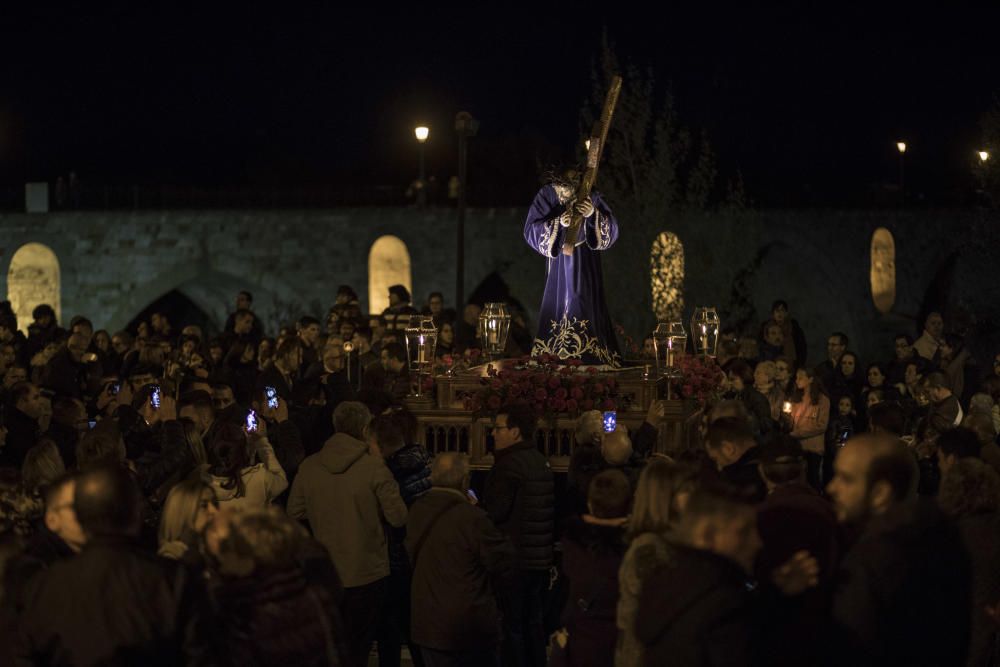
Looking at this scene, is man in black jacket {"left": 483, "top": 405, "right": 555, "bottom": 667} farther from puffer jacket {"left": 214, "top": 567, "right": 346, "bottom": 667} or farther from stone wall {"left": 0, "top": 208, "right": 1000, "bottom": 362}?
stone wall {"left": 0, "top": 208, "right": 1000, "bottom": 362}

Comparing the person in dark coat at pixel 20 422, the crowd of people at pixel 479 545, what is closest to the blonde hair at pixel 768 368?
the crowd of people at pixel 479 545

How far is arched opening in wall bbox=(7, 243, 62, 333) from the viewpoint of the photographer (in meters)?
32.2

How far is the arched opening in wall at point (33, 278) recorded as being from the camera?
105 feet

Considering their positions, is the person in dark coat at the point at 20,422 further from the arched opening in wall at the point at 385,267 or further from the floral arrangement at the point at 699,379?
the arched opening in wall at the point at 385,267

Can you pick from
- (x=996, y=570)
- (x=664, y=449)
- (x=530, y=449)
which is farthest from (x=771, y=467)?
(x=664, y=449)

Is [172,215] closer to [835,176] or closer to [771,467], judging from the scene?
[835,176]

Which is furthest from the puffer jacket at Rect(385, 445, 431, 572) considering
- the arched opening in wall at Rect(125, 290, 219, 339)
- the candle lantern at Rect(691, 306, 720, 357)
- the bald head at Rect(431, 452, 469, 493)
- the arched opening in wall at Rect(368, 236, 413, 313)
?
the arched opening in wall at Rect(125, 290, 219, 339)

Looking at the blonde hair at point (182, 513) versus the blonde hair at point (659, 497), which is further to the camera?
the blonde hair at point (182, 513)

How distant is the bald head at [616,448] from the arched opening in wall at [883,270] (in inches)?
1143

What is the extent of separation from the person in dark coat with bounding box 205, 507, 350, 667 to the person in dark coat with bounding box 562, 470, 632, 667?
138cm

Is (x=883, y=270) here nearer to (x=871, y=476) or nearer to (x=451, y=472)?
(x=451, y=472)

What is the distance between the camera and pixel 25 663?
552 cm

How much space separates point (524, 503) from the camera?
848 centimetres

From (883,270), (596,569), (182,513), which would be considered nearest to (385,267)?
(883,270)
